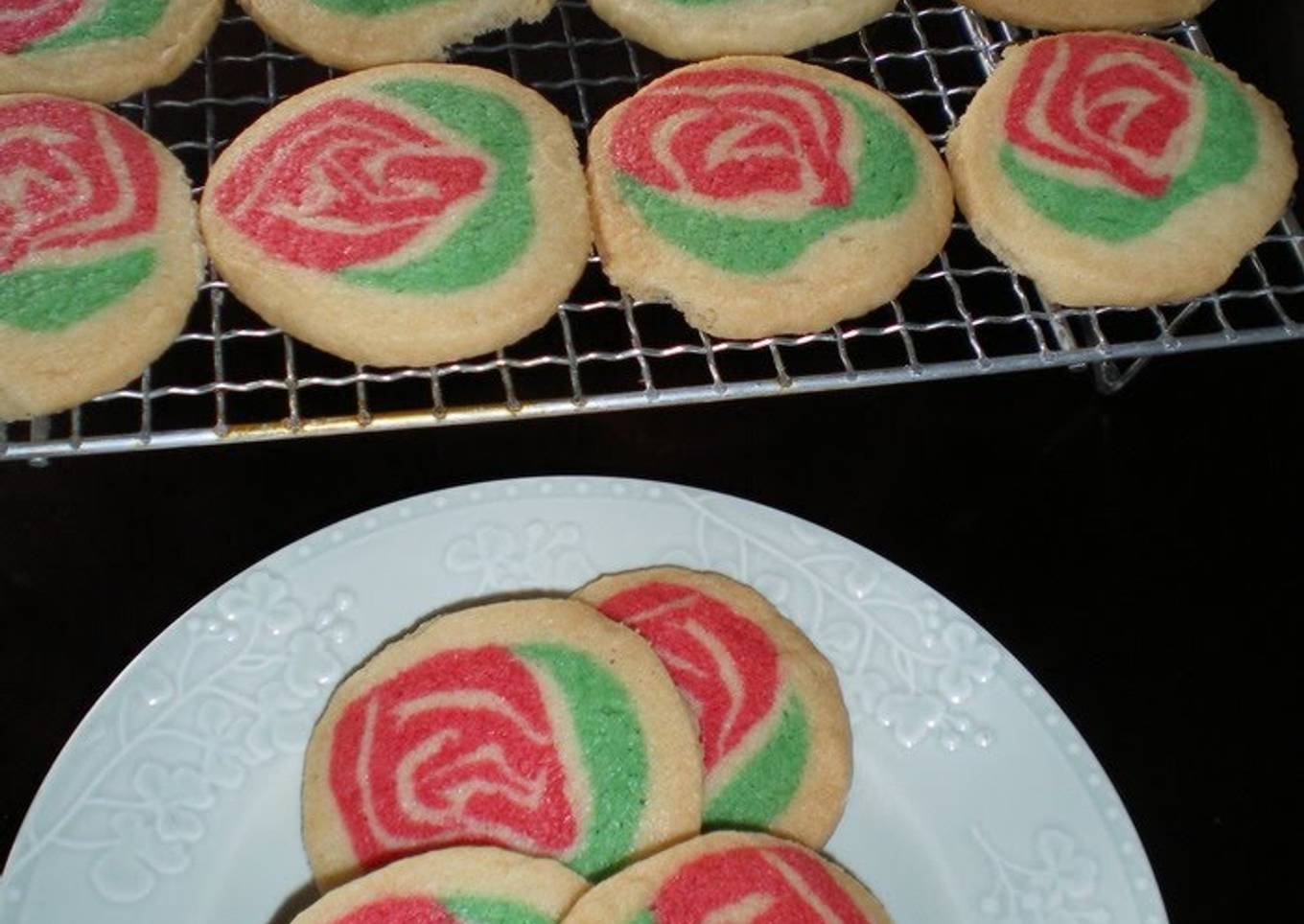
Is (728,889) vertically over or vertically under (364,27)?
under

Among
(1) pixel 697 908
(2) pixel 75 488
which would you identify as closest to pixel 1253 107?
(1) pixel 697 908

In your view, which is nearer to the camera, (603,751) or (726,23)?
(603,751)

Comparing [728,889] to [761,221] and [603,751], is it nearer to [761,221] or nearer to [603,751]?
[603,751]

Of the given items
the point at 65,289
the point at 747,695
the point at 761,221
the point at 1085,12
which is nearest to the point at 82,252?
the point at 65,289

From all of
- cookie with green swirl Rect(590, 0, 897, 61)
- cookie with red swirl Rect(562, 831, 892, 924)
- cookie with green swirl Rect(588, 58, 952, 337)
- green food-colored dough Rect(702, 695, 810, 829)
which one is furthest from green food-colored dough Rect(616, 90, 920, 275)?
cookie with red swirl Rect(562, 831, 892, 924)

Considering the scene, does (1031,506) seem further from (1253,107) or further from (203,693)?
(203,693)

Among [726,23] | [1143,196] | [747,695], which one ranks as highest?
[726,23]

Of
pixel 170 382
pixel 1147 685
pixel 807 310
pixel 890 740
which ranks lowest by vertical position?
pixel 1147 685
